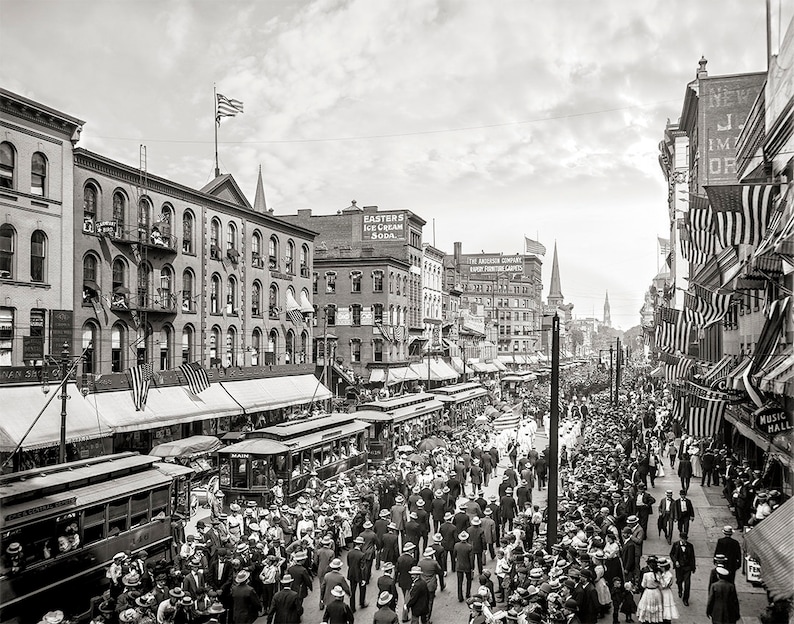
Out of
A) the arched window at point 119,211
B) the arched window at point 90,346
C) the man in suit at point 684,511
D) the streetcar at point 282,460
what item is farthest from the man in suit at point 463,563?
the arched window at point 119,211

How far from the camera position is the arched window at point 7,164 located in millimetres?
27406

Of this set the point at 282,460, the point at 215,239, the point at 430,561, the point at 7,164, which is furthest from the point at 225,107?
the point at 430,561

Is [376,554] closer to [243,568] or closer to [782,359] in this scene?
[243,568]

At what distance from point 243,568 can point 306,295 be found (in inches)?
1515

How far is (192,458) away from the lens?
91.8ft

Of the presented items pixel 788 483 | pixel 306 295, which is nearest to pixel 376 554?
pixel 788 483

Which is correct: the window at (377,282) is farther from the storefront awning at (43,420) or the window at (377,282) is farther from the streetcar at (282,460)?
the storefront awning at (43,420)

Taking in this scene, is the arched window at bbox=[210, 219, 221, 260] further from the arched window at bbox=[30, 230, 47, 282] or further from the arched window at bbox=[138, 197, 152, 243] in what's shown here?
the arched window at bbox=[30, 230, 47, 282]

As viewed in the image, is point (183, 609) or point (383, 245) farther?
point (383, 245)

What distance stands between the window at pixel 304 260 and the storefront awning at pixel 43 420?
972 inches

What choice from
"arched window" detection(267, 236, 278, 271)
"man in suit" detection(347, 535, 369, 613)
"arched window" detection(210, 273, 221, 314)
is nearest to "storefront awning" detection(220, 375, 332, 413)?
"arched window" detection(210, 273, 221, 314)

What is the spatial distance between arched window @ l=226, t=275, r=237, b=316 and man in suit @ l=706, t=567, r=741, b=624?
1374 inches

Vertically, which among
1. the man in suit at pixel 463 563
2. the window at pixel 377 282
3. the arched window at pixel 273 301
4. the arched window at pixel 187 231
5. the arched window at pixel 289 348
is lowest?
the man in suit at pixel 463 563

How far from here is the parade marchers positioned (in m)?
12.3
